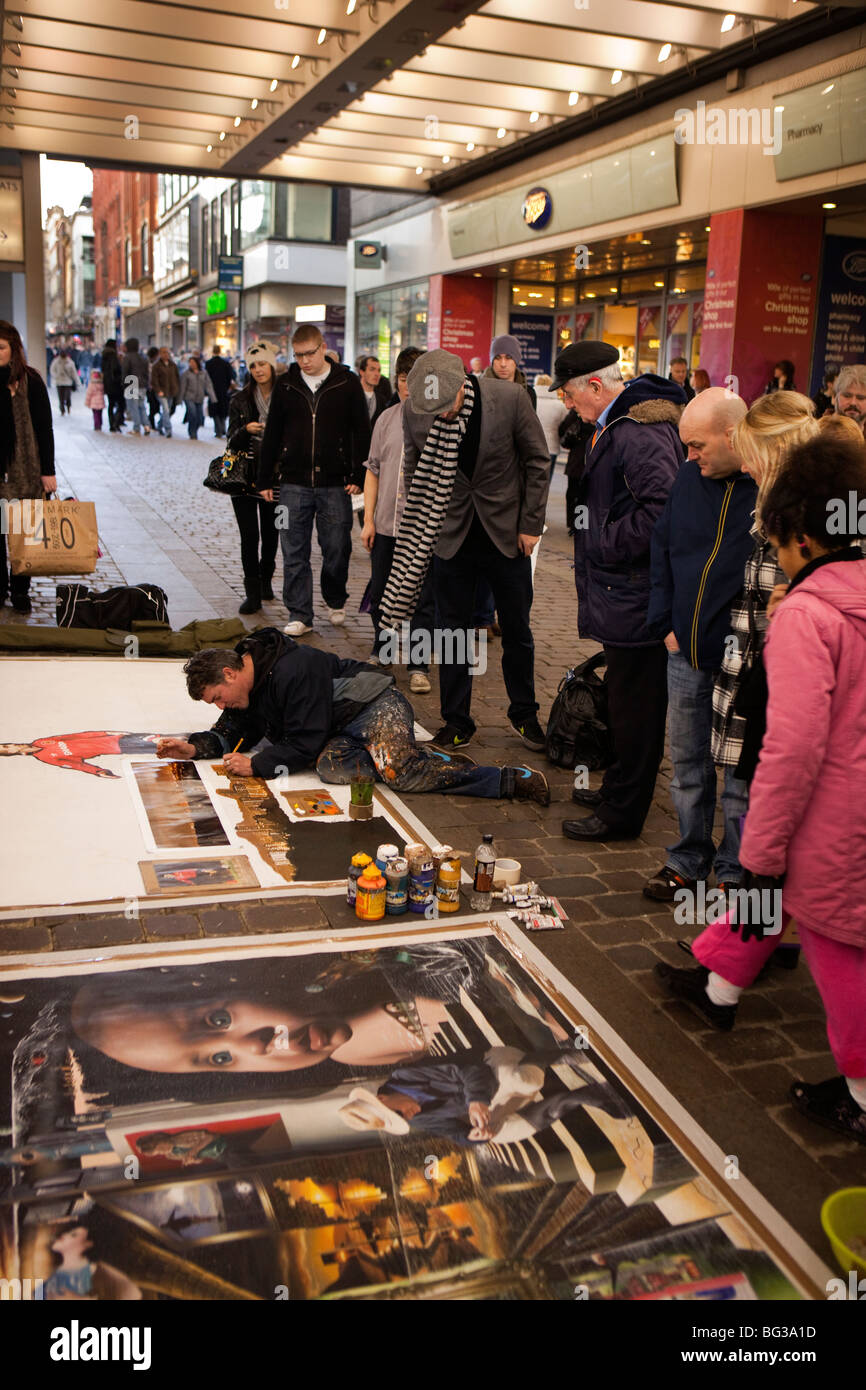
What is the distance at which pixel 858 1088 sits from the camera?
290 cm

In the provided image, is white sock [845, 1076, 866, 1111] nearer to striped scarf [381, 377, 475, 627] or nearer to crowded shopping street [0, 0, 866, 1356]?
crowded shopping street [0, 0, 866, 1356]

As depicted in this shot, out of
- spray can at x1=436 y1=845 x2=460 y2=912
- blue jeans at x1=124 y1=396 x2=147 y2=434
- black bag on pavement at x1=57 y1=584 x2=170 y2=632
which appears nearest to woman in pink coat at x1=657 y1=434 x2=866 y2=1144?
spray can at x1=436 y1=845 x2=460 y2=912

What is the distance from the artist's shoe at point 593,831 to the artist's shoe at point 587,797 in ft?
1.10

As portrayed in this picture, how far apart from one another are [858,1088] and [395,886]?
5.45 ft

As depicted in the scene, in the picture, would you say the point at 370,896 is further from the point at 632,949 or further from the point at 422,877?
the point at 632,949

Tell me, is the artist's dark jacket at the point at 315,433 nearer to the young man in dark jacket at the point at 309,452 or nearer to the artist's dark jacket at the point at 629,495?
the young man in dark jacket at the point at 309,452

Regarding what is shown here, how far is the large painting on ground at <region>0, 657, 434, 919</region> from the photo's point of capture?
418 cm

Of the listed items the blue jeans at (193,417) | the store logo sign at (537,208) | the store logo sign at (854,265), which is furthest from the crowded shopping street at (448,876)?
the blue jeans at (193,417)

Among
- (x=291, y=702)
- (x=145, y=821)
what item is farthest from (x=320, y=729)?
(x=145, y=821)

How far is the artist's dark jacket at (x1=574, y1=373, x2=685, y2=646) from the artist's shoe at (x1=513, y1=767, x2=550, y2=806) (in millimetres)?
859

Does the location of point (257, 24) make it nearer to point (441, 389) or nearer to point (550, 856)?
point (441, 389)

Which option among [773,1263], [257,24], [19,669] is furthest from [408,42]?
[773,1263]

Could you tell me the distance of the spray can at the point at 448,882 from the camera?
406 cm
